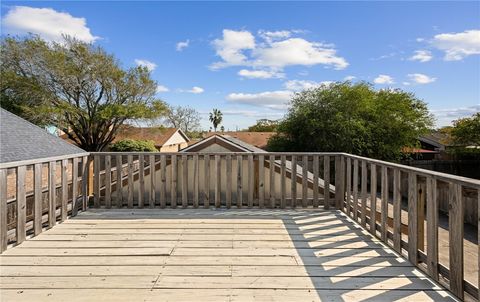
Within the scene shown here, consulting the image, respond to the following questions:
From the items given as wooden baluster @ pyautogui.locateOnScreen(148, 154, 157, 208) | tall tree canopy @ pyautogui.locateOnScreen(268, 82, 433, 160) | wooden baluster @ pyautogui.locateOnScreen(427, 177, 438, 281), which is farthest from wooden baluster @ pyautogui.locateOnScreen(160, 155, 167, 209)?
tall tree canopy @ pyautogui.locateOnScreen(268, 82, 433, 160)

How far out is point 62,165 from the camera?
3.80 meters

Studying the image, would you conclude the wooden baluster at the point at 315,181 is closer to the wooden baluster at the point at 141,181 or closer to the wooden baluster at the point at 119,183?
the wooden baluster at the point at 141,181

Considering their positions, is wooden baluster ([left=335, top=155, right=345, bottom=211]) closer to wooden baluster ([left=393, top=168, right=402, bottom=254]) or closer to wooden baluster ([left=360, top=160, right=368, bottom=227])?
wooden baluster ([left=360, top=160, right=368, bottom=227])

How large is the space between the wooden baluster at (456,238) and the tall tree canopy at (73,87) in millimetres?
20219

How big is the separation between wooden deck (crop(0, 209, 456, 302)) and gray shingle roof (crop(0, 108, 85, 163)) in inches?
139

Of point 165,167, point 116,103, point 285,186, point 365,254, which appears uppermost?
point 116,103

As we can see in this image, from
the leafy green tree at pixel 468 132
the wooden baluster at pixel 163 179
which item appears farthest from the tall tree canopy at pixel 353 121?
the wooden baluster at pixel 163 179

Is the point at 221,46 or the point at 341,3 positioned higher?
the point at 221,46

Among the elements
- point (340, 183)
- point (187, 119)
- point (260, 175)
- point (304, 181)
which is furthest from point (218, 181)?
point (187, 119)

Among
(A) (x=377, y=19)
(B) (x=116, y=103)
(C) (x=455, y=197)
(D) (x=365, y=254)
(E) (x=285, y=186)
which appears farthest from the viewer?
(B) (x=116, y=103)

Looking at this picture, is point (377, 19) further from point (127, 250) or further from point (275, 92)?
point (275, 92)

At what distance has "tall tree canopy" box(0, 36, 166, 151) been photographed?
18656 millimetres

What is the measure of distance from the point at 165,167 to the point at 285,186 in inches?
67.8

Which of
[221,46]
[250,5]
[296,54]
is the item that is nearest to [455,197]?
[250,5]
